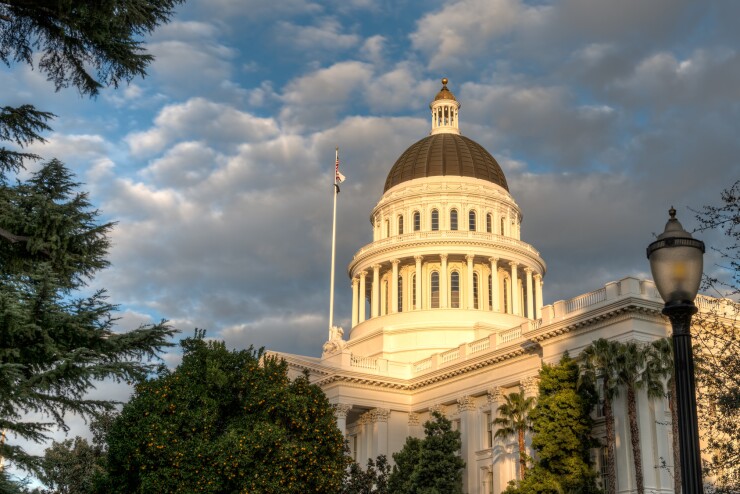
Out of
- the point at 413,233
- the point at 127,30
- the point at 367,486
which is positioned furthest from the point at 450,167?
the point at 127,30

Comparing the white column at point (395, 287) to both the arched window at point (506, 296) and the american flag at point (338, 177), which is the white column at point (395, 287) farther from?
the arched window at point (506, 296)

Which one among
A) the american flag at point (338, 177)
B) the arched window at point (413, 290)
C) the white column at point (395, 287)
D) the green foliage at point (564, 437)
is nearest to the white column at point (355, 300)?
the white column at point (395, 287)

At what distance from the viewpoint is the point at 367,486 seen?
47.2 metres

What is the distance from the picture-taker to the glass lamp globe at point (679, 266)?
9227 millimetres

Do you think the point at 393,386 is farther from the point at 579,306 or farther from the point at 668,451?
the point at 668,451

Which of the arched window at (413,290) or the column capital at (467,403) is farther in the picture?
the arched window at (413,290)

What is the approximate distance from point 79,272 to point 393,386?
46000 millimetres

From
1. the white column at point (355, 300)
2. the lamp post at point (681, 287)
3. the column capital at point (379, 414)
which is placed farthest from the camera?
the white column at point (355, 300)

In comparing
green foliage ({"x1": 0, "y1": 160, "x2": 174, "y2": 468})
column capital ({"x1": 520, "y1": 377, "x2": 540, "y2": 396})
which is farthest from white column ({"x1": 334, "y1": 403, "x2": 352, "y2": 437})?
green foliage ({"x1": 0, "y1": 160, "x2": 174, "y2": 468})

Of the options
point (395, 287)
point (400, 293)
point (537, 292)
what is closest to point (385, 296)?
point (400, 293)

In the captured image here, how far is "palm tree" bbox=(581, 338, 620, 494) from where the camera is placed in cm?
4231

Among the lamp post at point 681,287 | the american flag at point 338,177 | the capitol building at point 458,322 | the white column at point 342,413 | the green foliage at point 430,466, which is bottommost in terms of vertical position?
the lamp post at point 681,287

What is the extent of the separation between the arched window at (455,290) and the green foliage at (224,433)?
32.2 meters

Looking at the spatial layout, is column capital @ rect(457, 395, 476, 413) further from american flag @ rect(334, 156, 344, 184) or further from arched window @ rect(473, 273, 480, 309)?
american flag @ rect(334, 156, 344, 184)
